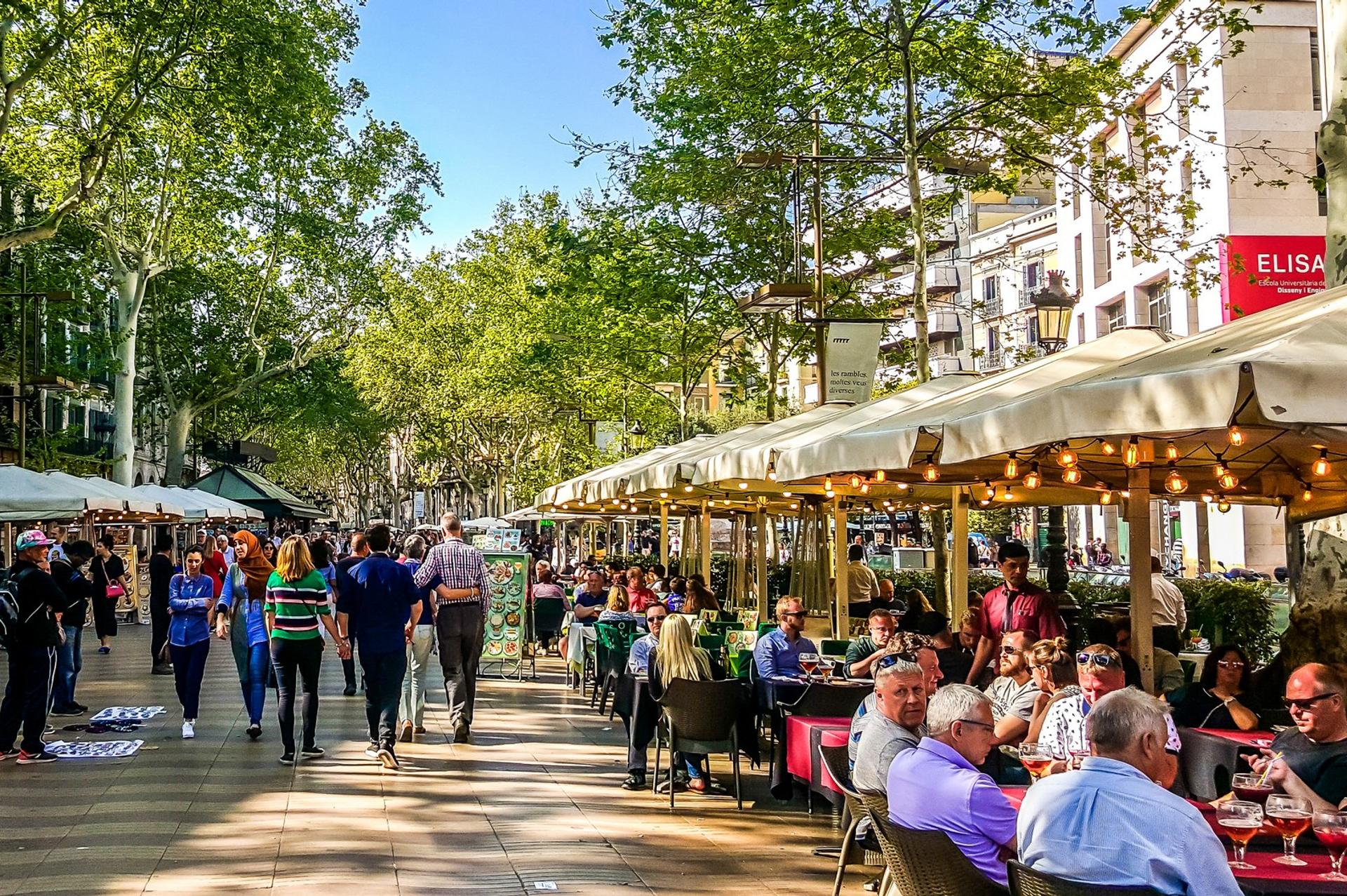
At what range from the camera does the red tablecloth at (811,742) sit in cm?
823

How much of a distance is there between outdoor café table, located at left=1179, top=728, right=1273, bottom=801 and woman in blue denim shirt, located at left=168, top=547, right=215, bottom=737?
27.9 feet

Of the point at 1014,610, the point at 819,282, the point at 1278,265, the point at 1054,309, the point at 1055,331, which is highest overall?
the point at 1278,265

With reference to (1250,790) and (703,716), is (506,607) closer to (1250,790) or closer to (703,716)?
(703,716)

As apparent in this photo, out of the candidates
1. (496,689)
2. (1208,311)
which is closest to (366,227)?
(1208,311)

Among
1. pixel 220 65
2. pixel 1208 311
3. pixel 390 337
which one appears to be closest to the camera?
pixel 220 65

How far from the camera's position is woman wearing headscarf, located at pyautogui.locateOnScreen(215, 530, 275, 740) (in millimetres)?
12508

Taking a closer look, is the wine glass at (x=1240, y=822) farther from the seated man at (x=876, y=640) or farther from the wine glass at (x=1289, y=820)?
the seated man at (x=876, y=640)

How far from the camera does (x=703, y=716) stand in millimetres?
9445

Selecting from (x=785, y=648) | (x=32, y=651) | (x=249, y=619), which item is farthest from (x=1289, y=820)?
(x=249, y=619)

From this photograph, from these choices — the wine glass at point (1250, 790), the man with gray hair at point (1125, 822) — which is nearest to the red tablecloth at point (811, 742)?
the wine glass at point (1250, 790)

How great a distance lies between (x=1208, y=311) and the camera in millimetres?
37562

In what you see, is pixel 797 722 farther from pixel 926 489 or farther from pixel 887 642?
pixel 926 489

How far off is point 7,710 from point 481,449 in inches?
1720

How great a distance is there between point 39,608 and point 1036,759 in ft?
27.4
